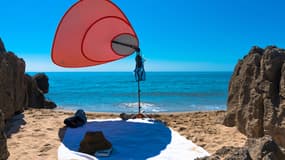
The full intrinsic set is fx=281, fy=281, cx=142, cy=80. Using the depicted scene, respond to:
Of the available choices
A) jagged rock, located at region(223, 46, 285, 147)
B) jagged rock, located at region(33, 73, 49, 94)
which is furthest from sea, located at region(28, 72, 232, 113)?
jagged rock, located at region(223, 46, 285, 147)

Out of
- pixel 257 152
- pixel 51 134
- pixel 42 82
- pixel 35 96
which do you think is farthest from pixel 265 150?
pixel 42 82

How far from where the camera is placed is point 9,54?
27.9ft

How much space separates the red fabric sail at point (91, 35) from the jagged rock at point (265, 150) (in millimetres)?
6680

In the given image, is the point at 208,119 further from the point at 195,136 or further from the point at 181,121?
the point at 195,136

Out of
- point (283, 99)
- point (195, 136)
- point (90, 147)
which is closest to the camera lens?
point (90, 147)

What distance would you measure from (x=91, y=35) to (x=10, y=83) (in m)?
2.88

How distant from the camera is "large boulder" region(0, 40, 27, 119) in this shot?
24.3 ft

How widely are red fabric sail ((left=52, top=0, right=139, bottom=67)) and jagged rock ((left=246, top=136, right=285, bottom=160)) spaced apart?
6.68m

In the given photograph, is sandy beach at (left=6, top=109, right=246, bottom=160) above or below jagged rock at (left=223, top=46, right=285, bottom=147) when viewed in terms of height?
below

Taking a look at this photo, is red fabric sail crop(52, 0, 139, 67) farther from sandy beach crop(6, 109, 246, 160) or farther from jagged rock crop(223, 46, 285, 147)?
jagged rock crop(223, 46, 285, 147)

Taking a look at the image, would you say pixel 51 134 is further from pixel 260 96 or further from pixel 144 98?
pixel 144 98

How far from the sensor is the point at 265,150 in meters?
2.59

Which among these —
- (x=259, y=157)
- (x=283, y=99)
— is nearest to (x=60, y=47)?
(x=283, y=99)

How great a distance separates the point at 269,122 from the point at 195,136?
1636 millimetres
